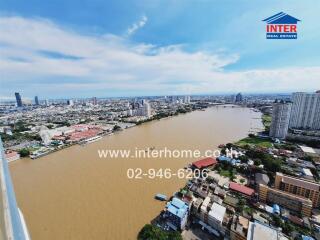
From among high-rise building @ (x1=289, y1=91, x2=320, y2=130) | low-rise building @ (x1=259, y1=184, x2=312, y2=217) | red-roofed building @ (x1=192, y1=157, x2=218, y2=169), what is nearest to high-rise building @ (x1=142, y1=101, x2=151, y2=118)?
red-roofed building @ (x1=192, y1=157, x2=218, y2=169)

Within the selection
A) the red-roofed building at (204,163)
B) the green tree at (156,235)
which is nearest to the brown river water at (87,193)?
the green tree at (156,235)

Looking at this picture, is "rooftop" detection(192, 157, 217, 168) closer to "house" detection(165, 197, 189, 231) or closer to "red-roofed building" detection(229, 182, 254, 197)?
"red-roofed building" detection(229, 182, 254, 197)

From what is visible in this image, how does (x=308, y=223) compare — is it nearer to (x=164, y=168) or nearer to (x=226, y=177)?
(x=226, y=177)

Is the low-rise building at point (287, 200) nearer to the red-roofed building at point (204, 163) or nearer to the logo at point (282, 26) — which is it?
the red-roofed building at point (204, 163)

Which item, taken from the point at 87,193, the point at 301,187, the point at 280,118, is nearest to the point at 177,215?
the point at 87,193

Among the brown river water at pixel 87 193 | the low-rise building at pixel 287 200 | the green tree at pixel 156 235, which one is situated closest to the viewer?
the green tree at pixel 156 235

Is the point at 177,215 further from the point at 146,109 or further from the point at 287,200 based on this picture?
the point at 146,109

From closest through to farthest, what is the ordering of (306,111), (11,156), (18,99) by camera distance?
(11,156)
(306,111)
(18,99)
